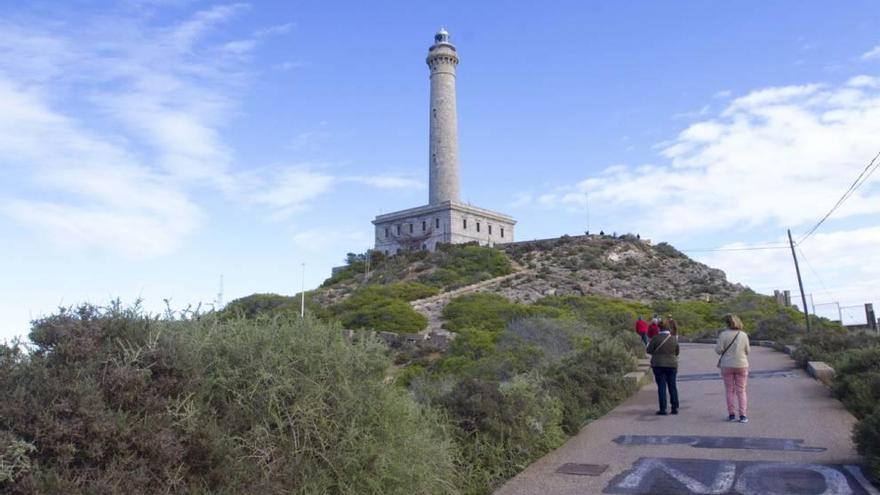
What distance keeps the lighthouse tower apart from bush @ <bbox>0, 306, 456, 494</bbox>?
6355 cm

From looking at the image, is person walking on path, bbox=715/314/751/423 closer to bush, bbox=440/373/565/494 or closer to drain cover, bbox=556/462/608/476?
bush, bbox=440/373/565/494

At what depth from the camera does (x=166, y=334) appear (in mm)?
4836

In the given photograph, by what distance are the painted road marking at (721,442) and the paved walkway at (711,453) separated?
0.01 m

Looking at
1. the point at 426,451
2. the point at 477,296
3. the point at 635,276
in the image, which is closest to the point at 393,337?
the point at 477,296

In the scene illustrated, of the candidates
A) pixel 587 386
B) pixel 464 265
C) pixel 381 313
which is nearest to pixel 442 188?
pixel 464 265

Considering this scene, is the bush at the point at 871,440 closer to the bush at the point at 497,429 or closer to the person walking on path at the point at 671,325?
the bush at the point at 497,429

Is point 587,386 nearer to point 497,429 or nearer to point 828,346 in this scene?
point 497,429

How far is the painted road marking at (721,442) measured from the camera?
7.84 metres

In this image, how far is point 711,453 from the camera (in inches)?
304

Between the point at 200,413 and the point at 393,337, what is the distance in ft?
81.6

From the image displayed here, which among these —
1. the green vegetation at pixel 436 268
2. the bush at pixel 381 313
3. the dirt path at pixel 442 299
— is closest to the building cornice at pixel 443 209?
the green vegetation at pixel 436 268

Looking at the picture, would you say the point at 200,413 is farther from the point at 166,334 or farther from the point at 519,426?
the point at 519,426

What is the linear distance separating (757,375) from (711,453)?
8.03 metres

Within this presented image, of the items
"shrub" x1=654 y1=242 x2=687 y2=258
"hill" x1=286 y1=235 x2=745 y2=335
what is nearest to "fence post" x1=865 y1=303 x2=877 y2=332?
"hill" x1=286 y1=235 x2=745 y2=335
